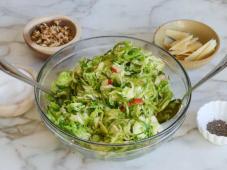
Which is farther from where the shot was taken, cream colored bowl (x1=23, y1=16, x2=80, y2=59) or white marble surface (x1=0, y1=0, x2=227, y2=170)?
cream colored bowl (x1=23, y1=16, x2=80, y2=59)

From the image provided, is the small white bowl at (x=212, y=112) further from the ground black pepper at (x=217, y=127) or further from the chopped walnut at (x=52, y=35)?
the chopped walnut at (x=52, y=35)

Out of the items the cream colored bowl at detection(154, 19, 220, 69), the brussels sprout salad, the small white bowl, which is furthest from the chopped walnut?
the small white bowl

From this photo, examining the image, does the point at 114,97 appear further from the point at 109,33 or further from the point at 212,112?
the point at 109,33

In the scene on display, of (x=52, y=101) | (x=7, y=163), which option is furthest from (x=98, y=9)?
(x=7, y=163)

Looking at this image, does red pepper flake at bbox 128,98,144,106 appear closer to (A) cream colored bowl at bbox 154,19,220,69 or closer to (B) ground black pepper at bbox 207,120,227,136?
(B) ground black pepper at bbox 207,120,227,136

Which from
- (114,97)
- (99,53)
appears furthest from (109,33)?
(114,97)

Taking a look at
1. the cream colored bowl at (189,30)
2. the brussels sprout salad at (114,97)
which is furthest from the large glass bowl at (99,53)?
the cream colored bowl at (189,30)
